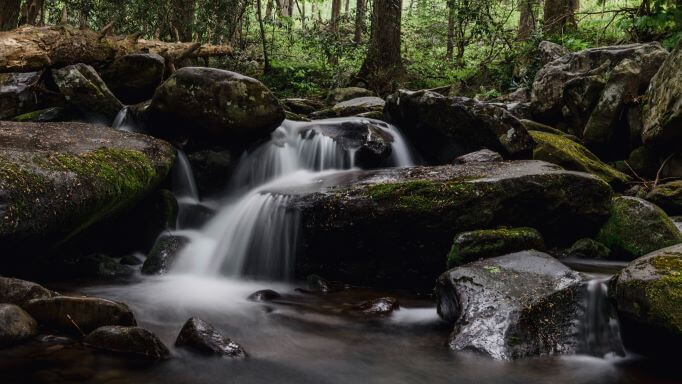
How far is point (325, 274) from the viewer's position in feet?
20.0

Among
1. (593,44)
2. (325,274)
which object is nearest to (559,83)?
(593,44)

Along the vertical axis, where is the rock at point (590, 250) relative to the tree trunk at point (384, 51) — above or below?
below

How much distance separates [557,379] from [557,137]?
6.08 metres

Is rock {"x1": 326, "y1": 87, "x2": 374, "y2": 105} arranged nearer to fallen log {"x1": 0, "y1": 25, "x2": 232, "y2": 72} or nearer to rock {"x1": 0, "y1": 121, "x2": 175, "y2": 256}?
fallen log {"x1": 0, "y1": 25, "x2": 232, "y2": 72}

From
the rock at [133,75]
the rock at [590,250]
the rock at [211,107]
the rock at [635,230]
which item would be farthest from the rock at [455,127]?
the rock at [133,75]

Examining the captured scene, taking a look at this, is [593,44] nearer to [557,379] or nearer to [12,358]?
[557,379]

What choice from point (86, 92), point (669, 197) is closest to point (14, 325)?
point (86, 92)

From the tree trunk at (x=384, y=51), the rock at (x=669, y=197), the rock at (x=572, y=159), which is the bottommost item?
the rock at (x=669, y=197)

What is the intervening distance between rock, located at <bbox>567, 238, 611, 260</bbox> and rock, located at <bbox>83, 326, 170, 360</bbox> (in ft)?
15.6

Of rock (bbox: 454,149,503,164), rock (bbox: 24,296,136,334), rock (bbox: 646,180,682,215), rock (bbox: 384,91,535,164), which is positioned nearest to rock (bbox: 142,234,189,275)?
rock (bbox: 24,296,136,334)

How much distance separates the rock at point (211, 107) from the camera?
7.88 metres

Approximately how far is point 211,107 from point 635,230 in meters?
5.86

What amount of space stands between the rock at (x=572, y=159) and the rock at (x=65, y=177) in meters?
5.52

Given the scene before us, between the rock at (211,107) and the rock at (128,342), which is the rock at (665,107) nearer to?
the rock at (211,107)
